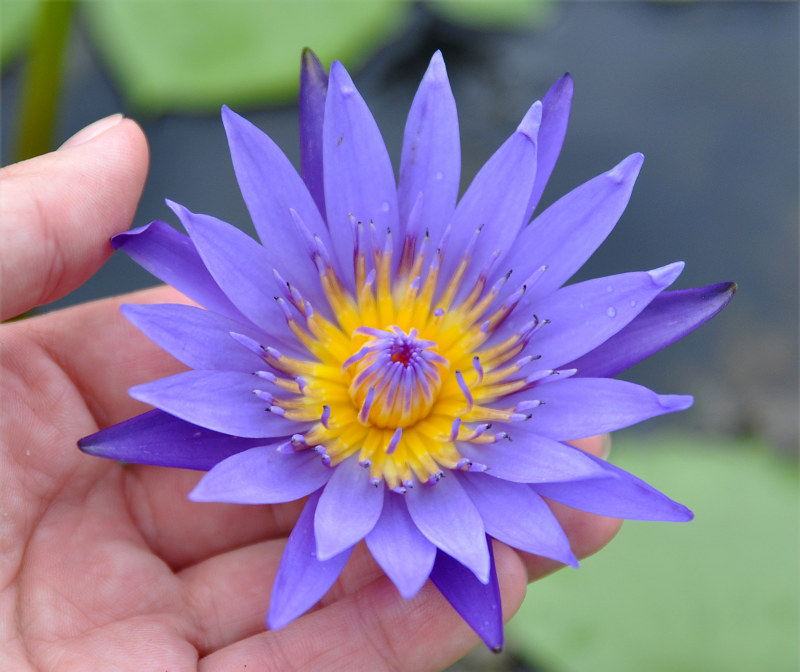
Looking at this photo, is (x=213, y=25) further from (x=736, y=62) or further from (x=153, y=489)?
(x=736, y=62)

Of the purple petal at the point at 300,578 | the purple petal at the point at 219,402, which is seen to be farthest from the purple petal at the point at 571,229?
the purple petal at the point at 300,578

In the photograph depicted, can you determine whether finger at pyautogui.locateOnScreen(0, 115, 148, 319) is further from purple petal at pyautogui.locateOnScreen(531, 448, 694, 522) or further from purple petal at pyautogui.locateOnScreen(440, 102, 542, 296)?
purple petal at pyautogui.locateOnScreen(531, 448, 694, 522)

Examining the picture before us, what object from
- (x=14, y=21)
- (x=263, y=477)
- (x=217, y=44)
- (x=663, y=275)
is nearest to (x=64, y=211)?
(x=263, y=477)

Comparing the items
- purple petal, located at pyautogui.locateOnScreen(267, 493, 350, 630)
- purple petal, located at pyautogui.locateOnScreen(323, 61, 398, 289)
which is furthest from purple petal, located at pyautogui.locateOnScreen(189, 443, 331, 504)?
purple petal, located at pyautogui.locateOnScreen(323, 61, 398, 289)

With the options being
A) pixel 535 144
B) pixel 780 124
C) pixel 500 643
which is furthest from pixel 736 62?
pixel 500 643

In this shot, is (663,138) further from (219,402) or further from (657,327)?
(219,402)

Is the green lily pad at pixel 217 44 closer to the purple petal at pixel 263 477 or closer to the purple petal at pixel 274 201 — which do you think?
the purple petal at pixel 274 201
